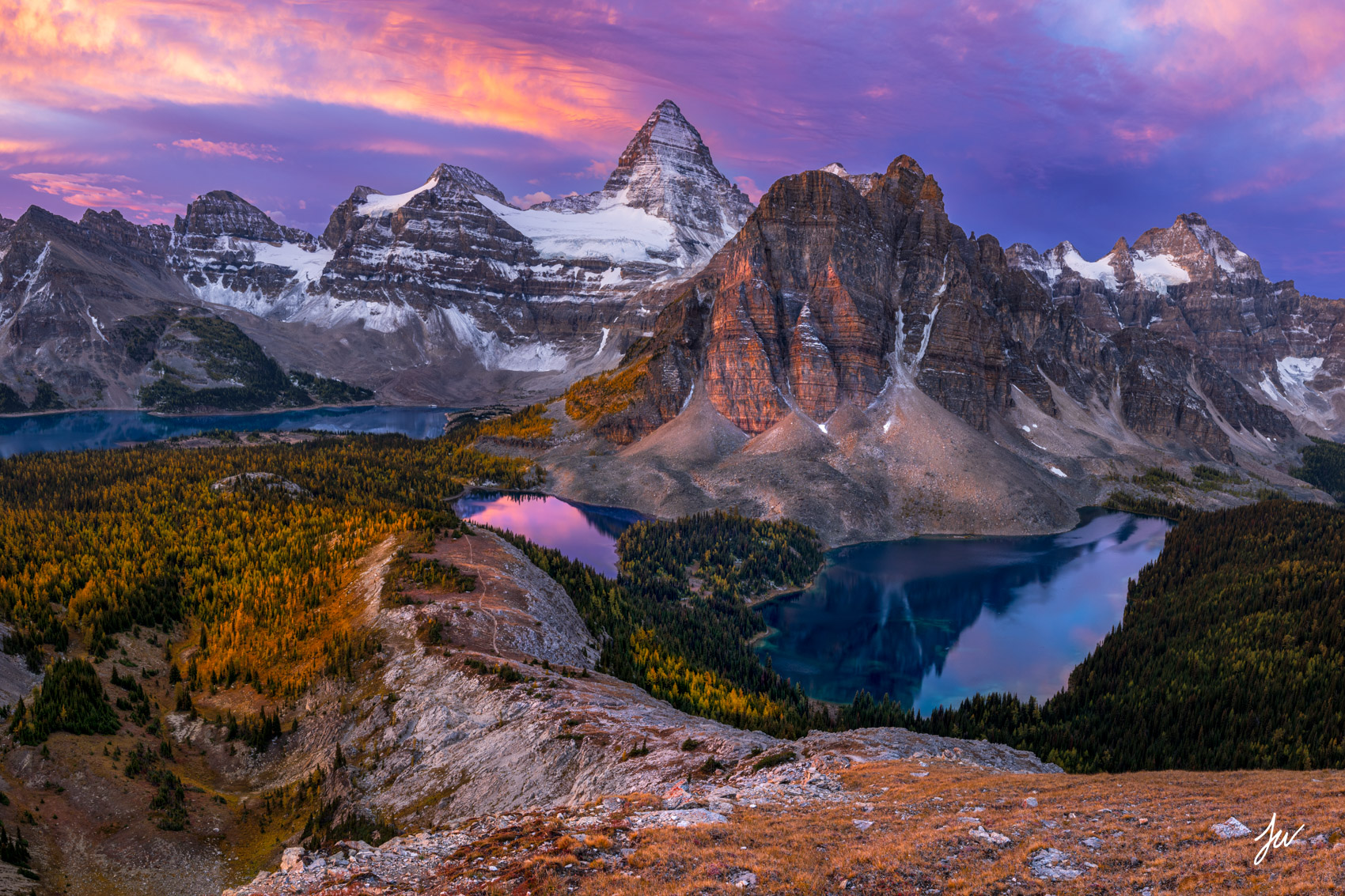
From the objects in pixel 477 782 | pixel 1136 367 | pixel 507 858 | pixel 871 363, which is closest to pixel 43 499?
pixel 477 782

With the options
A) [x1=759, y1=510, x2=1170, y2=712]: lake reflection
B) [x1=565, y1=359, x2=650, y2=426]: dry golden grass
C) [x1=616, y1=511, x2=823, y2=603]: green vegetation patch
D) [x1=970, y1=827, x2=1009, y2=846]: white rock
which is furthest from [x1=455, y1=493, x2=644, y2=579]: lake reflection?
[x1=970, y1=827, x2=1009, y2=846]: white rock

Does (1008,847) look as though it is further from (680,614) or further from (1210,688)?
(680,614)

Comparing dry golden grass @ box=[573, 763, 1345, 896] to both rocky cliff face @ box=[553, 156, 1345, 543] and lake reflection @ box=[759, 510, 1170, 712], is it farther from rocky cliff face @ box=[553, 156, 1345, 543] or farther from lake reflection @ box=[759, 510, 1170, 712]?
rocky cliff face @ box=[553, 156, 1345, 543]

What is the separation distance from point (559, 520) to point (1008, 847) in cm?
10343

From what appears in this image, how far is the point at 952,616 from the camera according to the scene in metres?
80.4

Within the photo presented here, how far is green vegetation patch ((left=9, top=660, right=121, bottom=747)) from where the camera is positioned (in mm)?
30375

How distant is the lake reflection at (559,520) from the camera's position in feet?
324

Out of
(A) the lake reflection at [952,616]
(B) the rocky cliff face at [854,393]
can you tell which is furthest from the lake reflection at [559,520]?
(A) the lake reflection at [952,616]

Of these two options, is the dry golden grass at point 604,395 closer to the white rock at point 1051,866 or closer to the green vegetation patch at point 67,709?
the green vegetation patch at point 67,709

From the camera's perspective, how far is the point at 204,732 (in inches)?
1490

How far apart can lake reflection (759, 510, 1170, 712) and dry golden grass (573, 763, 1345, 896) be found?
40412 mm

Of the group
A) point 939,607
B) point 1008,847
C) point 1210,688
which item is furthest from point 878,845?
point 939,607
